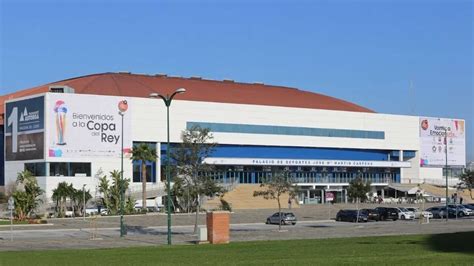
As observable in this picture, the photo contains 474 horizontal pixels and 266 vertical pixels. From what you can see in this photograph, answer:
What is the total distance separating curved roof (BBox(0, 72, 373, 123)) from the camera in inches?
4415

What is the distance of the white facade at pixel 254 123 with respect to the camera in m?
99.1

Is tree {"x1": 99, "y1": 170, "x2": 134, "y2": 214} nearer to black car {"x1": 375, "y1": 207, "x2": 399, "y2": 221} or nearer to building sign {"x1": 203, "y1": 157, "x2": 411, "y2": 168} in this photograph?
building sign {"x1": 203, "y1": 157, "x2": 411, "y2": 168}

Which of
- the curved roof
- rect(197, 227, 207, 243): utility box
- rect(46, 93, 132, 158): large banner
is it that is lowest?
rect(197, 227, 207, 243): utility box

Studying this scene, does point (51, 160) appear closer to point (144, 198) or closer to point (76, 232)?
point (144, 198)

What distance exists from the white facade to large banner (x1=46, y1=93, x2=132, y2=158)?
1.88 feet

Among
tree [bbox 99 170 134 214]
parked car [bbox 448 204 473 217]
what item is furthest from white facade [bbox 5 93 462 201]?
parked car [bbox 448 204 473 217]

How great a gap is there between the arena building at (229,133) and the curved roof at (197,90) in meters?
0.25

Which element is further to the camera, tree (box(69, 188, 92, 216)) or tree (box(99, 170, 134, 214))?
tree (box(99, 170, 134, 214))

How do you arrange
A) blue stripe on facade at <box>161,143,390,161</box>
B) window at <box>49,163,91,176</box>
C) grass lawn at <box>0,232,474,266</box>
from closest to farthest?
1. grass lawn at <box>0,232,474,266</box>
2. window at <box>49,163,91,176</box>
3. blue stripe on facade at <box>161,143,390,161</box>

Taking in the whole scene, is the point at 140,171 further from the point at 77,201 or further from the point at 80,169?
the point at 77,201

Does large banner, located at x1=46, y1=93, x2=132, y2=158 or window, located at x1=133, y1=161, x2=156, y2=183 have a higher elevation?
large banner, located at x1=46, y1=93, x2=132, y2=158

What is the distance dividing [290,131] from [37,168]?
133 ft

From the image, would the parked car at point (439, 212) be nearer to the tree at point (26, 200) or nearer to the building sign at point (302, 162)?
the building sign at point (302, 162)

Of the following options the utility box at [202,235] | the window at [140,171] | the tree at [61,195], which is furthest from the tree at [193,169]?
the window at [140,171]
